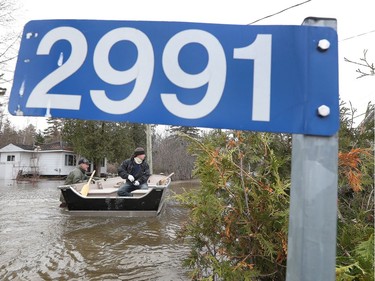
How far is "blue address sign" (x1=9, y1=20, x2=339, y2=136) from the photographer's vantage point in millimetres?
1041

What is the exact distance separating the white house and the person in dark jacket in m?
23.2

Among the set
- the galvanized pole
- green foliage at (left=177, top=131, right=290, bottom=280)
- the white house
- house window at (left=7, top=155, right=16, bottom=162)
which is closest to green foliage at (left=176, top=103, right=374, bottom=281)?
green foliage at (left=177, top=131, right=290, bottom=280)

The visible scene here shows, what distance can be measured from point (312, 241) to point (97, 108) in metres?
0.80

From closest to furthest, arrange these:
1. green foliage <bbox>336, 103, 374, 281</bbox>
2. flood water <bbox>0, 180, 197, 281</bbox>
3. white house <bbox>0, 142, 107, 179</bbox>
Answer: green foliage <bbox>336, 103, 374, 281</bbox>, flood water <bbox>0, 180, 197, 281</bbox>, white house <bbox>0, 142, 107, 179</bbox>

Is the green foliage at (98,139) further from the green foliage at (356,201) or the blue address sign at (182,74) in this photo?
the blue address sign at (182,74)

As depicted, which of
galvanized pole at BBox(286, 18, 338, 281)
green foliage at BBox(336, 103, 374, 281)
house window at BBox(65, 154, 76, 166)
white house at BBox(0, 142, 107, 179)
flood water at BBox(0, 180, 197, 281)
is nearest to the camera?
galvanized pole at BBox(286, 18, 338, 281)

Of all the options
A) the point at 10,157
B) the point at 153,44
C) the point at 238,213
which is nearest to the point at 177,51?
the point at 153,44

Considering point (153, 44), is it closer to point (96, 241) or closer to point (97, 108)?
point (97, 108)

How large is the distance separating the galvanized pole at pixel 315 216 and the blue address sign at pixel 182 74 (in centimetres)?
9

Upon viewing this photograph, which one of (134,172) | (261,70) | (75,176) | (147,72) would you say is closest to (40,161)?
(75,176)

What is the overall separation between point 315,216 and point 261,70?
0.48 meters

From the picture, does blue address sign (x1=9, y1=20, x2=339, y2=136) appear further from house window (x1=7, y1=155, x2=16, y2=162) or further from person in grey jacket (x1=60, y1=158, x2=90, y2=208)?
house window (x1=7, y1=155, x2=16, y2=162)

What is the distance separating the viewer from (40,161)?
33.2 meters

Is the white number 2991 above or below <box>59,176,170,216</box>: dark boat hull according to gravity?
above
